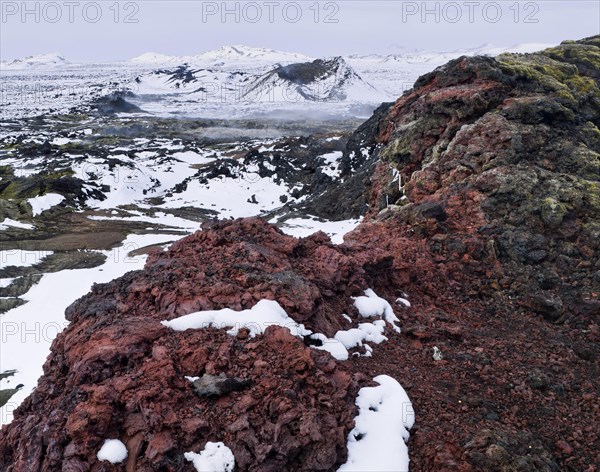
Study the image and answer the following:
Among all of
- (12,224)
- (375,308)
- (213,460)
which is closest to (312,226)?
(375,308)

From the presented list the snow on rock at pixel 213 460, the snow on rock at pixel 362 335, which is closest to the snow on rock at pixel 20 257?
the snow on rock at pixel 362 335

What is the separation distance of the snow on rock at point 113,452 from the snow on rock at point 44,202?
31.9 m

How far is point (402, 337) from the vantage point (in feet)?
27.9

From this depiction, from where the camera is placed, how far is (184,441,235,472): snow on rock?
17.4ft

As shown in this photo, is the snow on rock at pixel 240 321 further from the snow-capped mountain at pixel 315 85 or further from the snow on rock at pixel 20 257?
the snow-capped mountain at pixel 315 85

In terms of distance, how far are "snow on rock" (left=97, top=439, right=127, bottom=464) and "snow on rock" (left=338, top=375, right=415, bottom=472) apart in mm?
2440

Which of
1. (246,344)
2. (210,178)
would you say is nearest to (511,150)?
(246,344)

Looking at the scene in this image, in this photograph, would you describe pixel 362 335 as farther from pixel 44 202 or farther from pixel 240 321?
pixel 44 202

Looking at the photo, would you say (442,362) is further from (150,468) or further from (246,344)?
(150,468)

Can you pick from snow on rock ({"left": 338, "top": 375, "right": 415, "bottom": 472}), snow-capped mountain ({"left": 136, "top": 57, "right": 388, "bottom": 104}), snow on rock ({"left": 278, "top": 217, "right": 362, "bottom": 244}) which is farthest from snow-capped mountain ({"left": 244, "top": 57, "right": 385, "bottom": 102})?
snow on rock ({"left": 338, "top": 375, "right": 415, "bottom": 472})

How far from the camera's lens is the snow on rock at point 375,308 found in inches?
349

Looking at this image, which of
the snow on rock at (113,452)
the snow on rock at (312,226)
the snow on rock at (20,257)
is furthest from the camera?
the snow on rock at (20,257)

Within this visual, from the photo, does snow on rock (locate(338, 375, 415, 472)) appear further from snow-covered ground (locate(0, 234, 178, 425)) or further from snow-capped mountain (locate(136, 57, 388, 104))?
snow-capped mountain (locate(136, 57, 388, 104))

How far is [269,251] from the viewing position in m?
9.23
